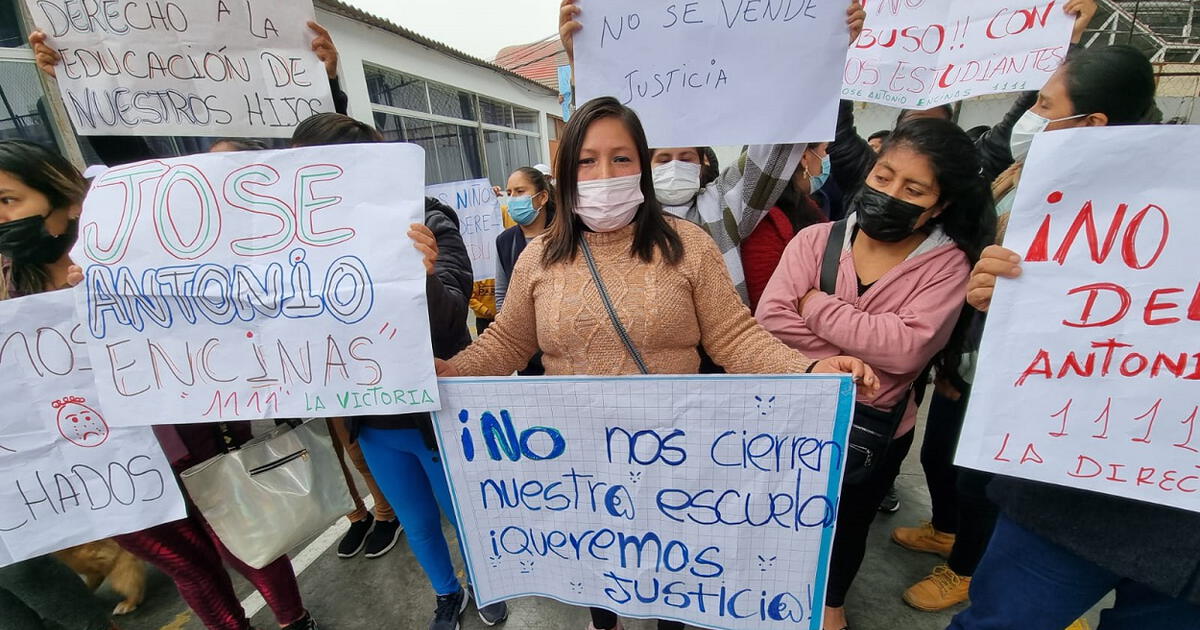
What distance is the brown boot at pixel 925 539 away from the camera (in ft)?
7.79

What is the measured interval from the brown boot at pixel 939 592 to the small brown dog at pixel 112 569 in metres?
3.58

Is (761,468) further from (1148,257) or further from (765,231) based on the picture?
(765,231)

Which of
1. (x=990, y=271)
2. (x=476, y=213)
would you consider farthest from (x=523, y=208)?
(x=990, y=271)

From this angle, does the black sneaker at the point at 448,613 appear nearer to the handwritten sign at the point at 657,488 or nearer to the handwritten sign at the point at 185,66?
the handwritten sign at the point at 657,488

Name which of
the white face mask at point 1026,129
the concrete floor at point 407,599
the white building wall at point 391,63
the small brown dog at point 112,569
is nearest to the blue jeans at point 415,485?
the concrete floor at point 407,599

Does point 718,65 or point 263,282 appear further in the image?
point 718,65

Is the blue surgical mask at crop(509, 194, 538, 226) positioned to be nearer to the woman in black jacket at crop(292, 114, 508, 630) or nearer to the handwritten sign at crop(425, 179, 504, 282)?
the handwritten sign at crop(425, 179, 504, 282)

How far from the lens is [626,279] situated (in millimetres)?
1397

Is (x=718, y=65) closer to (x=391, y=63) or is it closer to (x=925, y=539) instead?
(x=925, y=539)

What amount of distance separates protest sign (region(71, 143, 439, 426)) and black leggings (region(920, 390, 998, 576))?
1974 mm

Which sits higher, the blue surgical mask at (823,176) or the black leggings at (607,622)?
the blue surgical mask at (823,176)

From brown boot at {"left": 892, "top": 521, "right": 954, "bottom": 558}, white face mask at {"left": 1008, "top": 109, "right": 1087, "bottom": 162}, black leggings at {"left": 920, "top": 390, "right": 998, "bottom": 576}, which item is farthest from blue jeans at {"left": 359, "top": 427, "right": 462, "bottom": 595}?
white face mask at {"left": 1008, "top": 109, "right": 1087, "bottom": 162}

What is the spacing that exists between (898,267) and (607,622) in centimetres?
156

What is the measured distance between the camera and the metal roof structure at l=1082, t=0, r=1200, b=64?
920 centimetres
